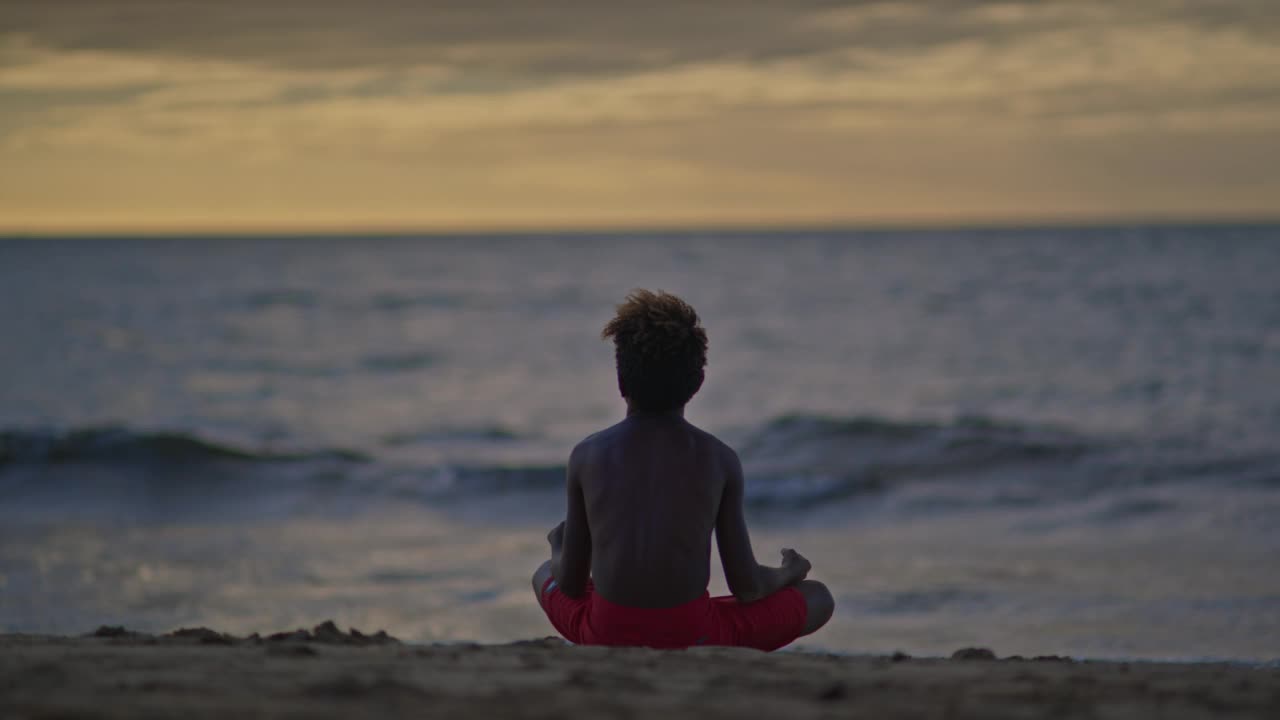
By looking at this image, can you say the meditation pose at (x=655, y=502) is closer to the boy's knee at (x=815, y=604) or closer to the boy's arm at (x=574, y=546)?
the boy's arm at (x=574, y=546)

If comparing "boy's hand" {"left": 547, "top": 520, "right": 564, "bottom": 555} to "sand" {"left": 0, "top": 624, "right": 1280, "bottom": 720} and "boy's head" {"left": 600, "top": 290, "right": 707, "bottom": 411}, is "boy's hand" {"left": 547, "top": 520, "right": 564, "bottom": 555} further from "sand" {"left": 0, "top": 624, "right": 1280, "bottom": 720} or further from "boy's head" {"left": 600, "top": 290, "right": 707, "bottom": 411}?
"boy's head" {"left": 600, "top": 290, "right": 707, "bottom": 411}

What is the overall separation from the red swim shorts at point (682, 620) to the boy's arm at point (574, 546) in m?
0.07

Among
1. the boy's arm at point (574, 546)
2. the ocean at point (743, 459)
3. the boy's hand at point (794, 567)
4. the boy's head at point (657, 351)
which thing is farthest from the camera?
the ocean at point (743, 459)

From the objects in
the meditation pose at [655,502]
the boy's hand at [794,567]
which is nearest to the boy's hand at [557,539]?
the meditation pose at [655,502]

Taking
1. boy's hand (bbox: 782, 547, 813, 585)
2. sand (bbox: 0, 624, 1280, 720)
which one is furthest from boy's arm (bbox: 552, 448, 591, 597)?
boy's hand (bbox: 782, 547, 813, 585)

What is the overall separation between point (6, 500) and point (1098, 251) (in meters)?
63.0

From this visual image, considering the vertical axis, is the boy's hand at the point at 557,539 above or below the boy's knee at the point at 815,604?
above

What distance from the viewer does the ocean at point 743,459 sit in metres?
7.17

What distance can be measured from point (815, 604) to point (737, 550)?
48 centimetres

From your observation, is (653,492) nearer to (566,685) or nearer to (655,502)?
(655,502)

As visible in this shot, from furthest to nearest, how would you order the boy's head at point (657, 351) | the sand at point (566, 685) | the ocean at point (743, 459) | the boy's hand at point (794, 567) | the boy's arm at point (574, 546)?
the ocean at point (743, 459), the boy's hand at point (794, 567), the boy's arm at point (574, 546), the boy's head at point (657, 351), the sand at point (566, 685)

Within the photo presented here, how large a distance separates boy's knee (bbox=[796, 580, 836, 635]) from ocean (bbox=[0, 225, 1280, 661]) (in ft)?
7.42

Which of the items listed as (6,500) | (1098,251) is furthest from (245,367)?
(1098,251)

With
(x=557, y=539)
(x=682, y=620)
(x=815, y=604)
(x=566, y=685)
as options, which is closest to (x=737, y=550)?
(x=682, y=620)
